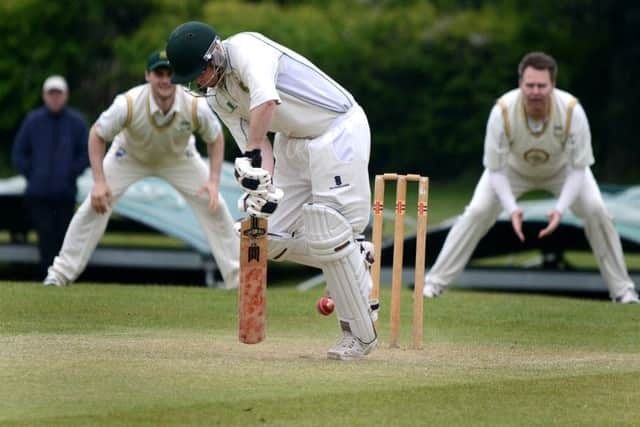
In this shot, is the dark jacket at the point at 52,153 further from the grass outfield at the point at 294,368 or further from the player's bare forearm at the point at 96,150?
the grass outfield at the point at 294,368

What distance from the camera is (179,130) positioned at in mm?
10109

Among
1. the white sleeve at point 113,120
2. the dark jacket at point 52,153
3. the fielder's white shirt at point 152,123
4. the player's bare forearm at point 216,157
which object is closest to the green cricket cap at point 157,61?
the fielder's white shirt at point 152,123

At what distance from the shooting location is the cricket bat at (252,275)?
6.43m

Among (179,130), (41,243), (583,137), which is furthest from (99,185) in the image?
(583,137)

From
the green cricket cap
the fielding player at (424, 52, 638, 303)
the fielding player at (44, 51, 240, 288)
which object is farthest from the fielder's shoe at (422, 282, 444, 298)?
the green cricket cap

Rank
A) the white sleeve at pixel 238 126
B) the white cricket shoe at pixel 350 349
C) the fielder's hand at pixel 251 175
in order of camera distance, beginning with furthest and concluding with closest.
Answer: the white sleeve at pixel 238 126, the white cricket shoe at pixel 350 349, the fielder's hand at pixel 251 175

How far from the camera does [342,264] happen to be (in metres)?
6.63

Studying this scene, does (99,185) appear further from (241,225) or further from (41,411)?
(41,411)

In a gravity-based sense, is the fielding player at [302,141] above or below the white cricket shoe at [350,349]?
above

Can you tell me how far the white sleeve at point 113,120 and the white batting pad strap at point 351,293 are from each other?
3.45 meters

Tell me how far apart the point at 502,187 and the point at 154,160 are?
2.50 metres

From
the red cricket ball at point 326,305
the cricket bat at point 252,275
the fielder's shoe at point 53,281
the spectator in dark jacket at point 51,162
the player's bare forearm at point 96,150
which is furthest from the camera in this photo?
the spectator in dark jacket at point 51,162

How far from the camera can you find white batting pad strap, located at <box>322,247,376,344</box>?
6.65 metres

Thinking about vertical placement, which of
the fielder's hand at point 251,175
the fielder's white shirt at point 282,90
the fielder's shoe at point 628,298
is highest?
the fielder's white shirt at point 282,90
